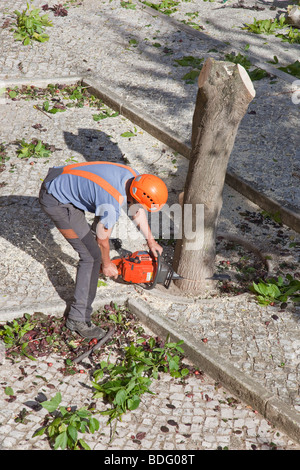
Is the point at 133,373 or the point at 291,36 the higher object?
the point at 291,36

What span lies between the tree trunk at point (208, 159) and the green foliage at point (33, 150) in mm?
2871

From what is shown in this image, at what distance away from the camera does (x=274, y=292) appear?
18.0 ft

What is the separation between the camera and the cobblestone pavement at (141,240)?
4.40 metres

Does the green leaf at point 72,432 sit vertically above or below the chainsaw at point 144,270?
below

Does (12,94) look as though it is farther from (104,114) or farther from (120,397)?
(120,397)

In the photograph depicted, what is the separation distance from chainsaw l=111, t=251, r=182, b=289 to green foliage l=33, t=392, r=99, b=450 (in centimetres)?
154

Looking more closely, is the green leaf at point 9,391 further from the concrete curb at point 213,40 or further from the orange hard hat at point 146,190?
the concrete curb at point 213,40

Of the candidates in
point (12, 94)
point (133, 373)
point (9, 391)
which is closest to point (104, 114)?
point (12, 94)

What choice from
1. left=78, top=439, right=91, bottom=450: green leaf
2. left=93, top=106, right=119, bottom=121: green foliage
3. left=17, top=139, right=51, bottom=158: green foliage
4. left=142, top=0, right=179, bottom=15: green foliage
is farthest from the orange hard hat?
left=142, top=0, right=179, bottom=15: green foliage

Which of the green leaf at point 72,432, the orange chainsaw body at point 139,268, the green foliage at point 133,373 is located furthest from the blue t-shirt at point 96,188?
the green leaf at point 72,432

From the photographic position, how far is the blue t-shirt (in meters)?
4.79

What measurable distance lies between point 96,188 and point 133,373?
163 centimetres

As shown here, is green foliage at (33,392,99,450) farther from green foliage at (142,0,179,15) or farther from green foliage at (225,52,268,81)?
green foliage at (142,0,179,15)
